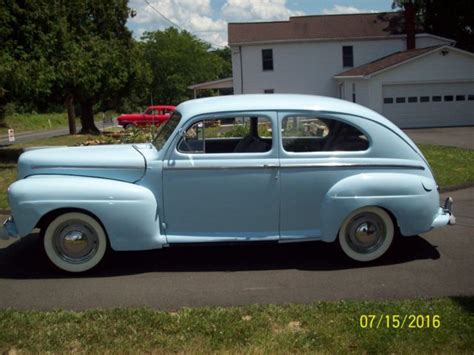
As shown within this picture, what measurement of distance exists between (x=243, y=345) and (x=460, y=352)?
1.48 m

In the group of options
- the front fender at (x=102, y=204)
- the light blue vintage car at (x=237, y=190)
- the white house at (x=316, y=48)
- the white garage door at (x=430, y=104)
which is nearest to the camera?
the front fender at (x=102, y=204)

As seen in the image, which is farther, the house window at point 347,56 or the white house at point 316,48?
the house window at point 347,56

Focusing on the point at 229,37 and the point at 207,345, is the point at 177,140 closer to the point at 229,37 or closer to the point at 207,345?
the point at 207,345

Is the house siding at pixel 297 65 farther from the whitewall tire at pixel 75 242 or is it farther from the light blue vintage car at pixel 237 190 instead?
the whitewall tire at pixel 75 242

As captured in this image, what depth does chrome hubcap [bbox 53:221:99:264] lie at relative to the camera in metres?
5.82

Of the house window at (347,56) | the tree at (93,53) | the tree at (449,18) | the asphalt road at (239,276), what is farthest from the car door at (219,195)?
the tree at (449,18)

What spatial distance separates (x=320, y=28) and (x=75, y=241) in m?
36.6

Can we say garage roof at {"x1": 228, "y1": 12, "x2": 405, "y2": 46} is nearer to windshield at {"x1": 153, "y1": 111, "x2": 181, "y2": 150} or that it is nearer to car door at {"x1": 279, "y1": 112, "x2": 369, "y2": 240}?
windshield at {"x1": 153, "y1": 111, "x2": 181, "y2": 150}

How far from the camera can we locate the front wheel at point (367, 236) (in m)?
6.05

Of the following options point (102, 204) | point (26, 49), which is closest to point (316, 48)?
point (26, 49)

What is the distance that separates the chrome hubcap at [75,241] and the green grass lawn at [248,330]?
1139mm

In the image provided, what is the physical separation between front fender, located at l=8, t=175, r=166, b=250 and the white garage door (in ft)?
88.0

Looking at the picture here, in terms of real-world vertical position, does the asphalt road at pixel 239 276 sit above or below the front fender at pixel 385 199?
below

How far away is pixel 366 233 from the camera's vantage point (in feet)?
20.0
